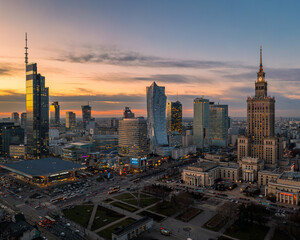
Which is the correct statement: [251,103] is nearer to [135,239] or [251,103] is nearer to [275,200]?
[275,200]

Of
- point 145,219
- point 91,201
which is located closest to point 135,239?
point 145,219

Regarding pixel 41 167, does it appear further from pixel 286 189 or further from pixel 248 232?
pixel 286 189

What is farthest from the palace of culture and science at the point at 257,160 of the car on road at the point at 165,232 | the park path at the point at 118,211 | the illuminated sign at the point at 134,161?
the car on road at the point at 165,232

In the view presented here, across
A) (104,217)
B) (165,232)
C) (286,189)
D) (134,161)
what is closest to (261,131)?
(286,189)

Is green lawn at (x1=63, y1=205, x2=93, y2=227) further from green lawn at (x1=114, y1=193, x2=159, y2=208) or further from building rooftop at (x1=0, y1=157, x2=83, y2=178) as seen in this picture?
building rooftop at (x1=0, y1=157, x2=83, y2=178)

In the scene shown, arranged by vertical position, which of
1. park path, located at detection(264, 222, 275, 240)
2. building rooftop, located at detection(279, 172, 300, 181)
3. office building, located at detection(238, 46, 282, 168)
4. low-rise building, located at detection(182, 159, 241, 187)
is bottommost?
park path, located at detection(264, 222, 275, 240)

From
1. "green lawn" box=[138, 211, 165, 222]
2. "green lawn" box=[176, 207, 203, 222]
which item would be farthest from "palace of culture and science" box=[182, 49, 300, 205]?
"green lawn" box=[138, 211, 165, 222]
